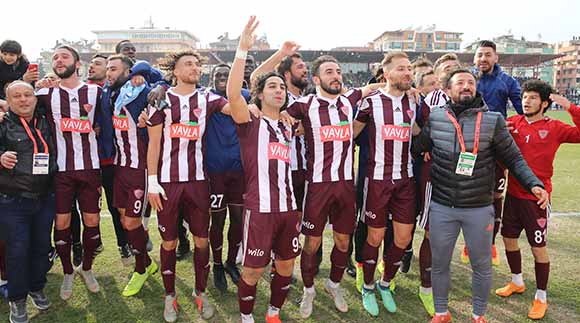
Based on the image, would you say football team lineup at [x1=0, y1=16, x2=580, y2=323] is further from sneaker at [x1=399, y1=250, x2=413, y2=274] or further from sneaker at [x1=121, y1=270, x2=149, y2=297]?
sneaker at [x1=399, y1=250, x2=413, y2=274]

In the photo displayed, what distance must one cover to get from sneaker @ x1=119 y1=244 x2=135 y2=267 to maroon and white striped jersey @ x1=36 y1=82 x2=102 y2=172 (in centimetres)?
136

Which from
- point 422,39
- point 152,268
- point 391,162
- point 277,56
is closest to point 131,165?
point 152,268

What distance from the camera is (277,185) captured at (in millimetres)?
3471

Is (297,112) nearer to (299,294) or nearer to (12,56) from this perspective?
(299,294)

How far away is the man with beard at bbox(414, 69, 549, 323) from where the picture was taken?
340cm

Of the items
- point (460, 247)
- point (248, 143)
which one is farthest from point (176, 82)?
point (460, 247)

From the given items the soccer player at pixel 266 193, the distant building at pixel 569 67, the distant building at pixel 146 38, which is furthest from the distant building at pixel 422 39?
the soccer player at pixel 266 193

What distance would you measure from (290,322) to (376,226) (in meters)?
1.19

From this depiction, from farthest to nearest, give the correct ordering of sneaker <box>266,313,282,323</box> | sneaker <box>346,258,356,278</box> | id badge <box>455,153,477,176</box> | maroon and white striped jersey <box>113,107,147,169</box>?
sneaker <box>346,258,356,278</box>, maroon and white striped jersey <box>113,107,147,169</box>, sneaker <box>266,313,282,323</box>, id badge <box>455,153,477,176</box>

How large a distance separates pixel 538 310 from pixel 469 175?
5.40ft

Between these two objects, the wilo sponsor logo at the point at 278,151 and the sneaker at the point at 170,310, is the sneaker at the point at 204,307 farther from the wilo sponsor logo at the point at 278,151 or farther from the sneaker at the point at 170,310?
the wilo sponsor logo at the point at 278,151

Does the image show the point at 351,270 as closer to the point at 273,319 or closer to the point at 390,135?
the point at 273,319

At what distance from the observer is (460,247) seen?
19.1 feet

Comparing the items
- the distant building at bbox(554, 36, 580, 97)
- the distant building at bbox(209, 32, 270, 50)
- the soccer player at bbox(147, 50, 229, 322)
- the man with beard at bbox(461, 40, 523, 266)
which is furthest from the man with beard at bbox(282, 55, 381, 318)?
the distant building at bbox(554, 36, 580, 97)
